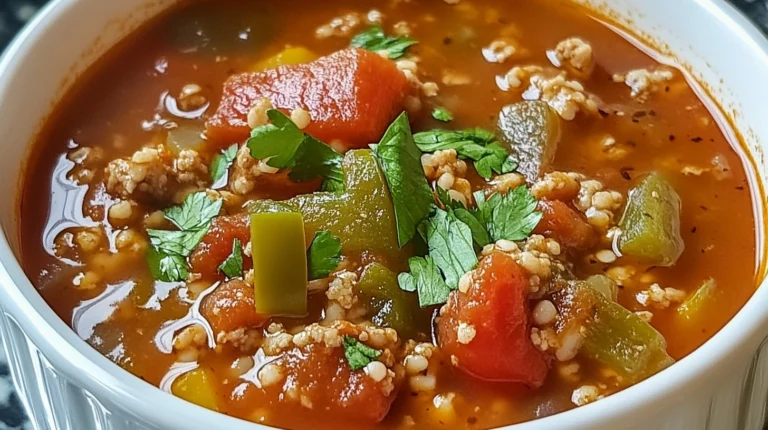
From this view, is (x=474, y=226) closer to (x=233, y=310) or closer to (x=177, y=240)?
(x=233, y=310)

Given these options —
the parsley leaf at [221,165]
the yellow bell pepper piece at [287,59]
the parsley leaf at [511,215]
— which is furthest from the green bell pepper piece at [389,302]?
the yellow bell pepper piece at [287,59]

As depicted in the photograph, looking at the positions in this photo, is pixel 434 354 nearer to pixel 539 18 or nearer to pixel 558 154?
pixel 558 154

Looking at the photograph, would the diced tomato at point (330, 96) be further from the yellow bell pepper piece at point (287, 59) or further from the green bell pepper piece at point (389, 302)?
the green bell pepper piece at point (389, 302)

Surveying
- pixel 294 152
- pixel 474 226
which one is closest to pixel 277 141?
pixel 294 152

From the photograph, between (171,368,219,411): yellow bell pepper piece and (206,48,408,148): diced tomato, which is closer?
(171,368,219,411): yellow bell pepper piece

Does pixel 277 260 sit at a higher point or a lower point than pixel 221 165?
higher

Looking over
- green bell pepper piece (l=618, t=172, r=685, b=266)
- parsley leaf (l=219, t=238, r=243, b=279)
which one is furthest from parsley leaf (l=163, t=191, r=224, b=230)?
green bell pepper piece (l=618, t=172, r=685, b=266)

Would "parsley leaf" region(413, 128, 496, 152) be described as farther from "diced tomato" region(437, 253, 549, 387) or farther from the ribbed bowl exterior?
the ribbed bowl exterior
